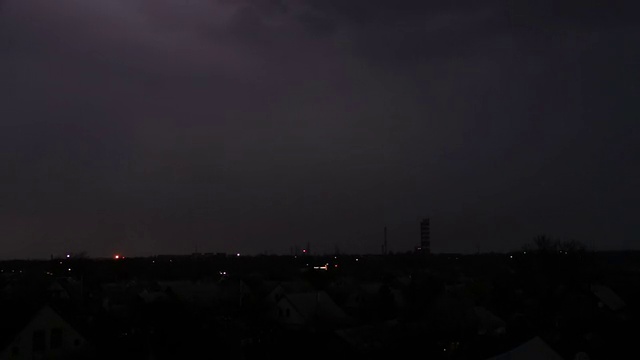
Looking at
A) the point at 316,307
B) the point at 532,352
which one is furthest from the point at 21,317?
the point at 316,307

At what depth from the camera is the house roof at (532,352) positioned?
26.2m

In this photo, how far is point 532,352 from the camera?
26.4m

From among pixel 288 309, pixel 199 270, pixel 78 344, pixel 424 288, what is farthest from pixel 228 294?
pixel 199 270

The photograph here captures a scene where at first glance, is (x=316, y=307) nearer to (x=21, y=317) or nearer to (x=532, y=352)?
(x=21, y=317)

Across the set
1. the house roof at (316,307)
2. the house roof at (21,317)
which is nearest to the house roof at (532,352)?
the house roof at (21,317)

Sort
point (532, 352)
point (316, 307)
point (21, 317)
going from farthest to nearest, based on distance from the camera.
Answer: point (316, 307) < point (21, 317) < point (532, 352)

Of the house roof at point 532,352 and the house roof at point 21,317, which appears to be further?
the house roof at point 21,317

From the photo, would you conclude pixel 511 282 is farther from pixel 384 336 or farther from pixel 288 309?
pixel 384 336

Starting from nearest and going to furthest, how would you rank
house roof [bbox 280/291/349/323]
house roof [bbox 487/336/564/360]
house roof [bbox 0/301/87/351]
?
house roof [bbox 487/336/564/360]
house roof [bbox 0/301/87/351]
house roof [bbox 280/291/349/323]

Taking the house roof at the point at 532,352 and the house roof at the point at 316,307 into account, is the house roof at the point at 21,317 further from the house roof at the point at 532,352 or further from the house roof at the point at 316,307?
the house roof at the point at 532,352

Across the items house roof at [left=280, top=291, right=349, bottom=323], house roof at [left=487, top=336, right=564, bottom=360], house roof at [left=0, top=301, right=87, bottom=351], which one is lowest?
house roof at [left=280, top=291, right=349, bottom=323]

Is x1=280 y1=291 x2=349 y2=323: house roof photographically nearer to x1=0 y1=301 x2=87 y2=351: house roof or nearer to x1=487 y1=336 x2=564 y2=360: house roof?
x1=0 y1=301 x2=87 y2=351: house roof

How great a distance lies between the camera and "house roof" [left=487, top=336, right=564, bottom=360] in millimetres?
26219

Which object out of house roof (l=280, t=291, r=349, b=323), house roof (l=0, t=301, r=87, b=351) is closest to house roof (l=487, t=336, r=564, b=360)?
house roof (l=0, t=301, r=87, b=351)
